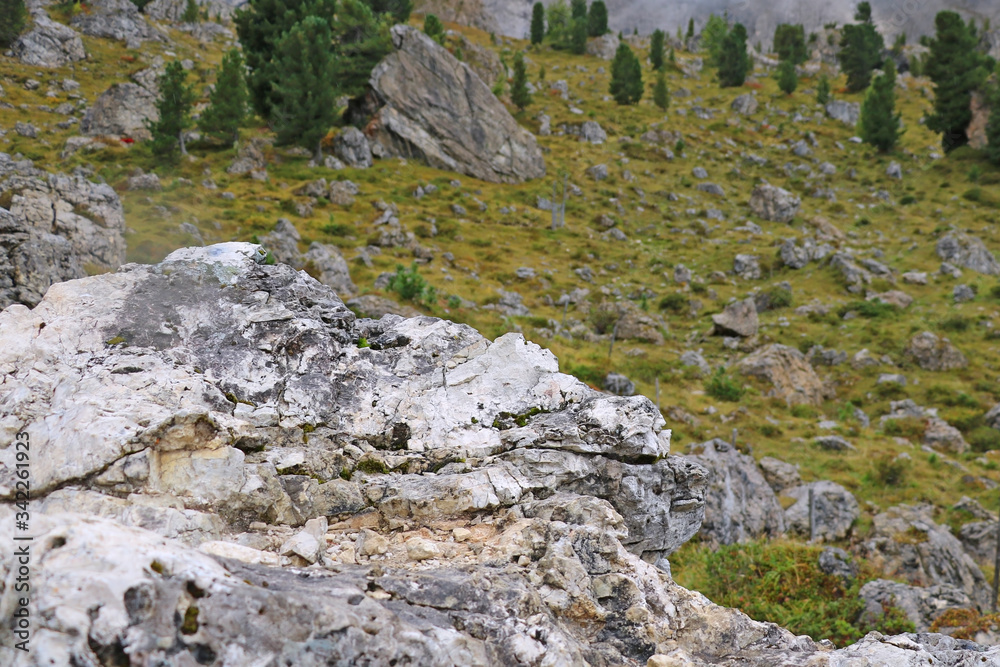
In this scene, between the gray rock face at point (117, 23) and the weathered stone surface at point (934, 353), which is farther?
the gray rock face at point (117, 23)

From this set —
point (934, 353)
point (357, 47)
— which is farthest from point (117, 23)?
point (934, 353)

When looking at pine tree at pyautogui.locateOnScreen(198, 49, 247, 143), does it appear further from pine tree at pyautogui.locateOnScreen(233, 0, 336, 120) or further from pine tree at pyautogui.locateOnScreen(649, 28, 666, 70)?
pine tree at pyautogui.locateOnScreen(649, 28, 666, 70)

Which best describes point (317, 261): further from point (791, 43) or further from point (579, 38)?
point (791, 43)

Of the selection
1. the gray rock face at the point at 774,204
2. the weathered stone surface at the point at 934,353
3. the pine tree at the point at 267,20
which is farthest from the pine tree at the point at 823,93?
the pine tree at the point at 267,20

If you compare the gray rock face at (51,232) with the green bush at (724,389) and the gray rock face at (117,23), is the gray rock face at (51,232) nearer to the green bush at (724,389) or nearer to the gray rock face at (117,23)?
the green bush at (724,389)

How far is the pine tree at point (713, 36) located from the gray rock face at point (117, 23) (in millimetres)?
108149

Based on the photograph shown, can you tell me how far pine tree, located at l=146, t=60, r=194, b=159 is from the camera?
4894cm

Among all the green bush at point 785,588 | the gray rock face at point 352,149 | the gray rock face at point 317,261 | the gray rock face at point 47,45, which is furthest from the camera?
the gray rock face at point 47,45

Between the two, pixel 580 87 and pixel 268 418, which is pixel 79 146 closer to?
pixel 268 418

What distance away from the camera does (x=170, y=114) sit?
49.2 m

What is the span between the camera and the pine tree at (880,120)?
86644mm

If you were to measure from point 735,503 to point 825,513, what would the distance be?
540 cm

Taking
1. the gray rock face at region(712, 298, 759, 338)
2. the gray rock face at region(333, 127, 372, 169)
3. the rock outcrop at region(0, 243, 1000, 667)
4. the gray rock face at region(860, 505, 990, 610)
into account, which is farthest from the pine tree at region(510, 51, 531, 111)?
the rock outcrop at region(0, 243, 1000, 667)

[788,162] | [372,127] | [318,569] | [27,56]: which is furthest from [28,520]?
[788,162]
